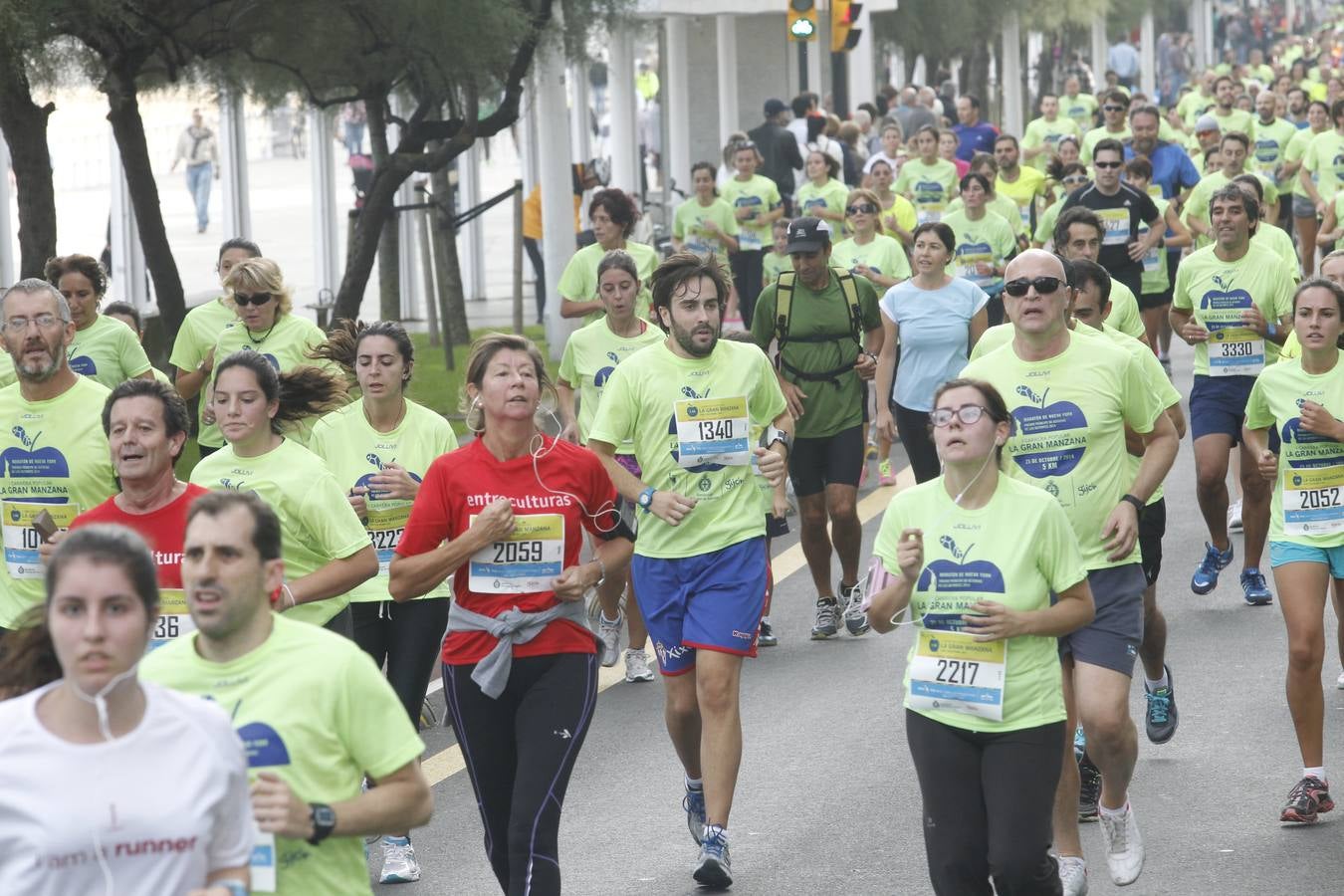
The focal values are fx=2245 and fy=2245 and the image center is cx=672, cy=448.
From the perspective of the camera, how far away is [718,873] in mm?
6934

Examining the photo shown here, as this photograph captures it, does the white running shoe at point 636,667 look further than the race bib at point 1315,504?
Yes

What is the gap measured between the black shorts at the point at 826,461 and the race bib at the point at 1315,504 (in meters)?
3.24

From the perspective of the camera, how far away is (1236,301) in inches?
435

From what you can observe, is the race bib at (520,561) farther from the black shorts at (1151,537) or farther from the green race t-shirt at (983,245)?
the green race t-shirt at (983,245)

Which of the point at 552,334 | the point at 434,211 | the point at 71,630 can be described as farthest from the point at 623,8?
the point at 71,630

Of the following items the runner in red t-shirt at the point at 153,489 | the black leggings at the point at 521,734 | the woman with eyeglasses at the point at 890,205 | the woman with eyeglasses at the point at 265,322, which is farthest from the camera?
the woman with eyeglasses at the point at 890,205

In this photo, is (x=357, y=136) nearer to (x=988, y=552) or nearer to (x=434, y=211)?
(x=434, y=211)

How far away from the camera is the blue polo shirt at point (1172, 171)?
18594 mm

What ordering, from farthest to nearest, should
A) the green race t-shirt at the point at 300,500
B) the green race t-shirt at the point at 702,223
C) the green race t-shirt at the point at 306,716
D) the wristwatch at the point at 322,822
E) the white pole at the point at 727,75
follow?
1. the white pole at the point at 727,75
2. the green race t-shirt at the point at 702,223
3. the green race t-shirt at the point at 300,500
4. the green race t-shirt at the point at 306,716
5. the wristwatch at the point at 322,822

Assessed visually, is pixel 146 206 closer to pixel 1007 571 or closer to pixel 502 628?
pixel 502 628

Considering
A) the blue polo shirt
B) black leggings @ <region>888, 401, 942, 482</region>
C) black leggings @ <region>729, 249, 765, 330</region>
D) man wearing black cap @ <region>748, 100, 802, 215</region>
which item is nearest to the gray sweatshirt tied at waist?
black leggings @ <region>888, 401, 942, 482</region>

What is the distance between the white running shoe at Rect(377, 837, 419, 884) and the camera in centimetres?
714

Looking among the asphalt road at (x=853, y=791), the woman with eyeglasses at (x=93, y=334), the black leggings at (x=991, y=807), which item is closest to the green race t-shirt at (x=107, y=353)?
the woman with eyeglasses at (x=93, y=334)

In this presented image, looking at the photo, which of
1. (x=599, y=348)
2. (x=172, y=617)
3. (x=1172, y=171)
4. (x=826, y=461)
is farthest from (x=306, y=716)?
(x=1172, y=171)
